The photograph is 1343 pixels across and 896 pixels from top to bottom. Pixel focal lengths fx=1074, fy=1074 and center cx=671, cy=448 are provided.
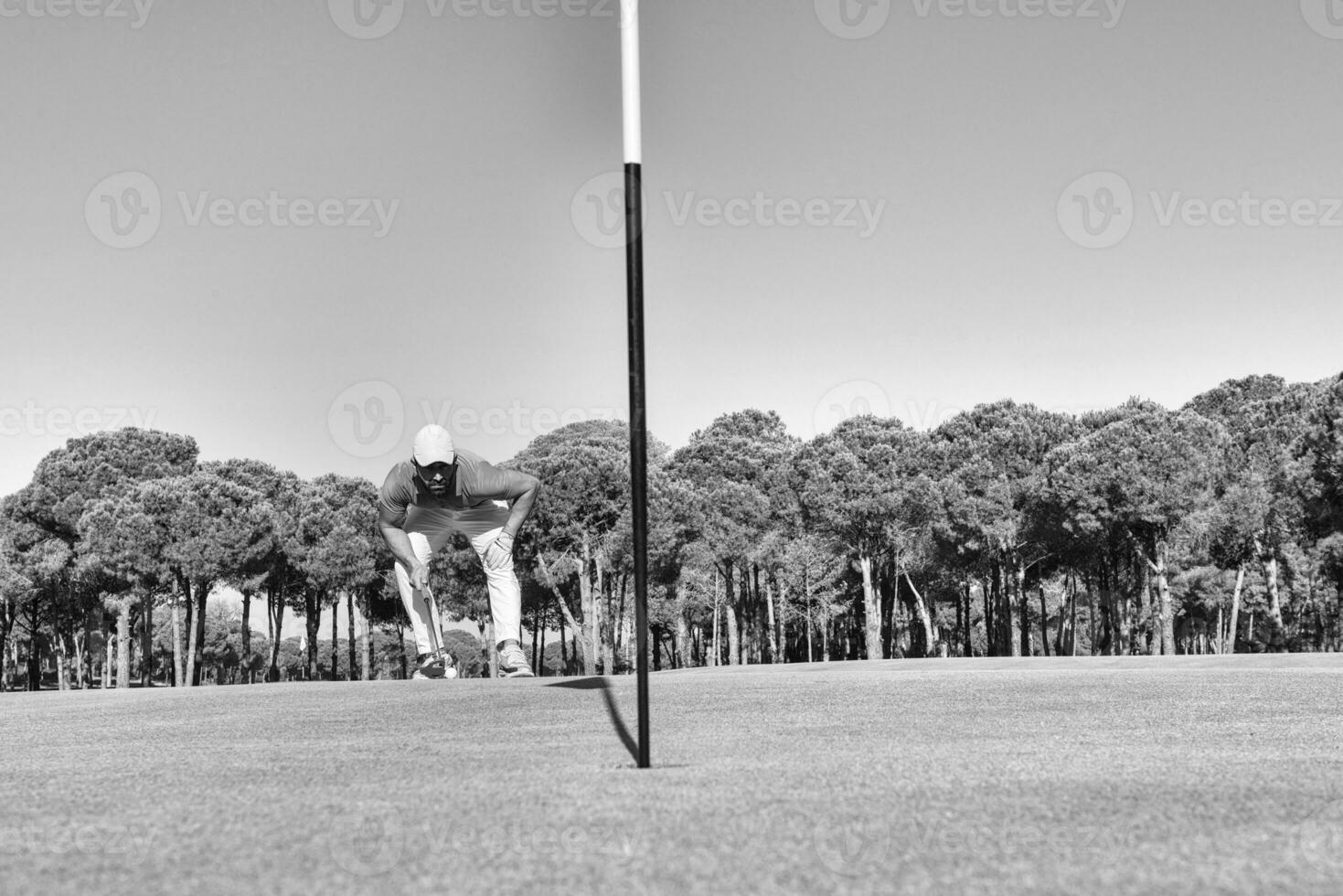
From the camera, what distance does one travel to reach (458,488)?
36.2ft

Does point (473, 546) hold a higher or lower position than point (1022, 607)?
higher

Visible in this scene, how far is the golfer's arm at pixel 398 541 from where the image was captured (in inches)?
443

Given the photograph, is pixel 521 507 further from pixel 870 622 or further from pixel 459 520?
pixel 870 622

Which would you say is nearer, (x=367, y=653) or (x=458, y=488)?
(x=458, y=488)

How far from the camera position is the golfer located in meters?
11.0

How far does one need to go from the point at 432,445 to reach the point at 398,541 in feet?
4.62

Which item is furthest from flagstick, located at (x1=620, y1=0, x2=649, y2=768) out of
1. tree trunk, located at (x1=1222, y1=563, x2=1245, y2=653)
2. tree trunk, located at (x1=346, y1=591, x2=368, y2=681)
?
tree trunk, located at (x1=1222, y1=563, x2=1245, y2=653)

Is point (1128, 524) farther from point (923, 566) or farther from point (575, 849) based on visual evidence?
point (575, 849)

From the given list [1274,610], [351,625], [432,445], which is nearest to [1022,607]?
[1274,610]

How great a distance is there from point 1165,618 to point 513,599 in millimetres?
41490

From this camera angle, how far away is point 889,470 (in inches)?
2052

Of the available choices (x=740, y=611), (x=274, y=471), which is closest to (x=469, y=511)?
(x=740, y=611)

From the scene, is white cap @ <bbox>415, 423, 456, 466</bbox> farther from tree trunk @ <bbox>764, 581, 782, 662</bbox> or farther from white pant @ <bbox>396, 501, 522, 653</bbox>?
tree trunk @ <bbox>764, 581, 782, 662</bbox>

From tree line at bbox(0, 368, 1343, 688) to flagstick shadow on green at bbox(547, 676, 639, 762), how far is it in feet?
107
